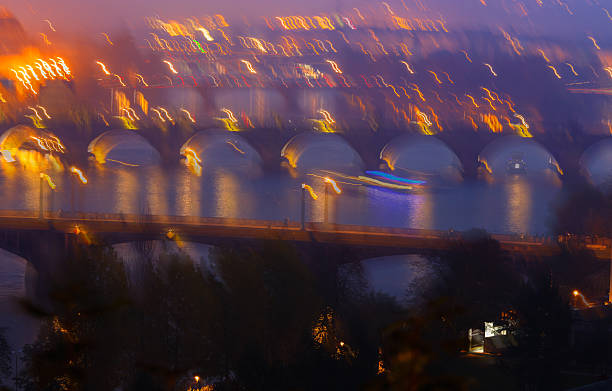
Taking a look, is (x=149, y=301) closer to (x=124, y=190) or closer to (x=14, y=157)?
(x=124, y=190)

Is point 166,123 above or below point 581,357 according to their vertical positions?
above

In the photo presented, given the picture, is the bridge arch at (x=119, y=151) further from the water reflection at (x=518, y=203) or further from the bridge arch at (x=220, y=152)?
the water reflection at (x=518, y=203)

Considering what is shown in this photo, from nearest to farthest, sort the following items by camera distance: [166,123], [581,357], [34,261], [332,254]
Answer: [581,357], [332,254], [34,261], [166,123]

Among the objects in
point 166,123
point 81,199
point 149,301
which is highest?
point 166,123

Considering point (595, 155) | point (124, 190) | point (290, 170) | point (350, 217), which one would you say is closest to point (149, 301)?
point (350, 217)

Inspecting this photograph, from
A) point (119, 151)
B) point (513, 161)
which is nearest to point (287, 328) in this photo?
point (513, 161)

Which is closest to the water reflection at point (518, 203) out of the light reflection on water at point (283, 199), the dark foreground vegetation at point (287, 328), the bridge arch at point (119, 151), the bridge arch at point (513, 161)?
the light reflection on water at point (283, 199)

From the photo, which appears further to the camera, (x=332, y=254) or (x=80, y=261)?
(x=332, y=254)
